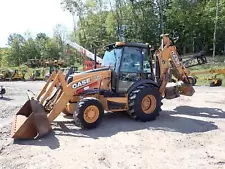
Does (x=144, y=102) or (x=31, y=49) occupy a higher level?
(x=31, y=49)

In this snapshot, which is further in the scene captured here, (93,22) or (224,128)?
(93,22)

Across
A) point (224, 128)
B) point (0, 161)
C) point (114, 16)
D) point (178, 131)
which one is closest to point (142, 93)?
point (178, 131)

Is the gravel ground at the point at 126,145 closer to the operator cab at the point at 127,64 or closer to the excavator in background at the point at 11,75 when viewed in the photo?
the operator cab at the point at 127,64

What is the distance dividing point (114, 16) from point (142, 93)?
29328mm

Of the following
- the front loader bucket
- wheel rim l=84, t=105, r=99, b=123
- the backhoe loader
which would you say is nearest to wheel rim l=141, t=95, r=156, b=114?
the backhoe loader

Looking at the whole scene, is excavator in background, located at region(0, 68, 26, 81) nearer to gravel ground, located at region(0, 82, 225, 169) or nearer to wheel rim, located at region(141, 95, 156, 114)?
gravel ground, located at region(0, 82, 225, 169)

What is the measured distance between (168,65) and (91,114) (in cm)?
306

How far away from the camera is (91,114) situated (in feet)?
22.2

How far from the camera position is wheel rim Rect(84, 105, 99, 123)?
6.71 metres

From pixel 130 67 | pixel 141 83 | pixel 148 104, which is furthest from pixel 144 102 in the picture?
pixel 130 67

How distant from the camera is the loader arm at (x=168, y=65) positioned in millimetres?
8555

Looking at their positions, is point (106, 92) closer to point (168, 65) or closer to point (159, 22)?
point (168, 65)

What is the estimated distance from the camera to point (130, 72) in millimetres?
7664

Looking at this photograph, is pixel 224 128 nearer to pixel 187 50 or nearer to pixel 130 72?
pixel 130 72
